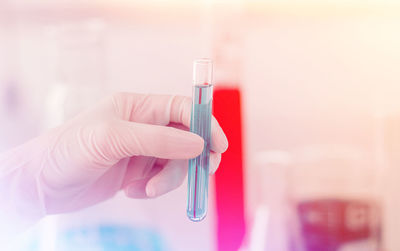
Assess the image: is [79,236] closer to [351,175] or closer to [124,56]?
[124,56]

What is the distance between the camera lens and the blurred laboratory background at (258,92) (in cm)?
103

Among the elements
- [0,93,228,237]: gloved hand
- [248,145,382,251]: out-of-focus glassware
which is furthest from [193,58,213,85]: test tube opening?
[248,145,382,251]: out-of-focus glassware

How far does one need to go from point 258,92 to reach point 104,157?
17.4 inches

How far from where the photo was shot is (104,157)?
0.88 m

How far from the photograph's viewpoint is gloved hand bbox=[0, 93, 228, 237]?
86 cm

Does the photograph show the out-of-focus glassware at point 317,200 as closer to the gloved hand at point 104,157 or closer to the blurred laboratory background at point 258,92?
the blurred laboratory background at point 258,92

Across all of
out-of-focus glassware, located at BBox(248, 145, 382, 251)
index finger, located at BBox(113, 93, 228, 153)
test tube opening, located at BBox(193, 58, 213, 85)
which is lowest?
out-of-focus glassware, located at BBox(248, 145, 382, 251)

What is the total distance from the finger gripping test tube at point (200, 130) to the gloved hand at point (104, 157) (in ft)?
0.08

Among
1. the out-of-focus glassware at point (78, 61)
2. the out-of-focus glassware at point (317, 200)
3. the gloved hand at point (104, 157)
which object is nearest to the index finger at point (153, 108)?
the gloved hand at point (104, 157)

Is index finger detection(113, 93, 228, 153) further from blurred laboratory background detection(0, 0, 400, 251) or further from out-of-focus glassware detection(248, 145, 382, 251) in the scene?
out-of-focus glassware detection(248, 145, 382, 251)

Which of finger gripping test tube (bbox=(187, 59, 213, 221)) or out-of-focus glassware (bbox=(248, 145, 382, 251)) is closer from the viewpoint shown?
finger gripping test tube (bbox=(187, 59, 213, 221))

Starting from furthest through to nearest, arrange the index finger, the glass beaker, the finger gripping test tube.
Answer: the glass beaker
the index finger
the finger gripping test tube

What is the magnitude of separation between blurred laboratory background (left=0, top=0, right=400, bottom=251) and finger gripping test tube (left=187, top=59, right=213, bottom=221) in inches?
7.6

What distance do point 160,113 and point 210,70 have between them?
0.20 m
